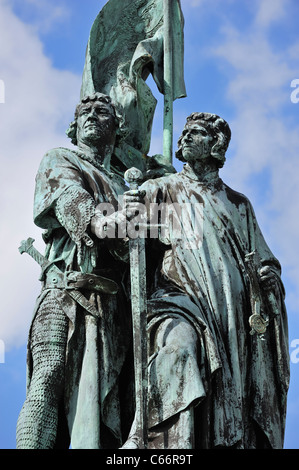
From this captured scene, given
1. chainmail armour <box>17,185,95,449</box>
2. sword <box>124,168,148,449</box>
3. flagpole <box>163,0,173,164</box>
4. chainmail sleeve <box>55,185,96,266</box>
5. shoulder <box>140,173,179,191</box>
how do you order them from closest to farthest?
1. sword <box>124,168,148,449</box>
2. chainmail armour <box>17,185,95,449</box>
3. chainmail sleeve <box>55,185,96,266</box>
4. shoulder <box>140,173,179,191</box>
5. flagpole <box>163,0,173,164</box>

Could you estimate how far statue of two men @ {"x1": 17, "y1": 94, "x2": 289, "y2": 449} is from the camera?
40.3 feet

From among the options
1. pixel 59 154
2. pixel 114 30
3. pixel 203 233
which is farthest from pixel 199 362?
pixel 114 30

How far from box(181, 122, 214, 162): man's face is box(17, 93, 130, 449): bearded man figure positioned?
29.9 inches

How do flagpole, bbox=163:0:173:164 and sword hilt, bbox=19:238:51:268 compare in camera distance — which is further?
flagpole, bbox=163:0:173:164

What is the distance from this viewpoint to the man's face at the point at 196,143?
45.0 ft

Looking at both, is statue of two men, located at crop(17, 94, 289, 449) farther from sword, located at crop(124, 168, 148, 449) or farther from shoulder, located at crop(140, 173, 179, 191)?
sword, located at crop(124, 168, 148, 449)

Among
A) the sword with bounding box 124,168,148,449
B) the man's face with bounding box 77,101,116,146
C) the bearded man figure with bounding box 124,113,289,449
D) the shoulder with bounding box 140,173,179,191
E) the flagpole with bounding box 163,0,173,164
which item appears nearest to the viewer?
the sword with bounding box 124,168,148,449

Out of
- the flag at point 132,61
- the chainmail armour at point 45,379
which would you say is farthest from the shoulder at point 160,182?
the chainmail armour at point 45,379

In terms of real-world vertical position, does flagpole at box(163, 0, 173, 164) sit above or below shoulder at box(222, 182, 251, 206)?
above

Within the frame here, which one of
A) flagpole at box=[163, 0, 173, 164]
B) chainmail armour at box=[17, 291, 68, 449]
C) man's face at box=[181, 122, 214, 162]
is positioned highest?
flagpole at box=[163, 0, 173, 164]

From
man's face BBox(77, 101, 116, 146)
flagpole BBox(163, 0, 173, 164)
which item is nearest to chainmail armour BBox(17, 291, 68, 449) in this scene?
man's face BBox(77, 101, 116, 146)

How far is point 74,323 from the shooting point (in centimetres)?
1266

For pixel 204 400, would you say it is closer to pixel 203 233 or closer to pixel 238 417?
pixel 238 417

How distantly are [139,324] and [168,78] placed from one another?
3.86 m
